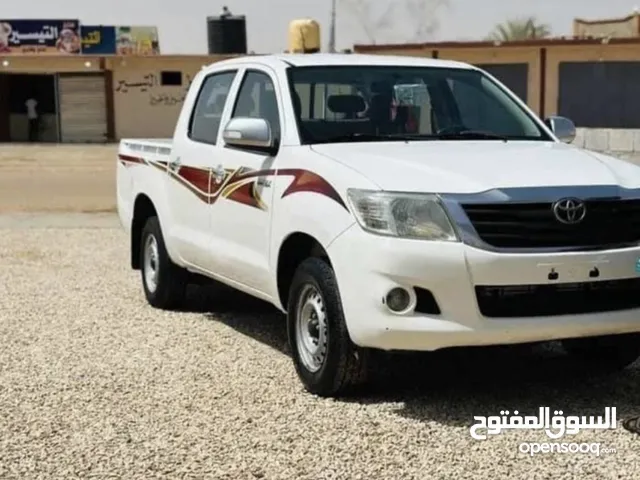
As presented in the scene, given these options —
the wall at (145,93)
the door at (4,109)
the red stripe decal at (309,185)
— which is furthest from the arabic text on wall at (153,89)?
the red stripe decal at (309,185)

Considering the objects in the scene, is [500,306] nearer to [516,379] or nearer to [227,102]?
[516,379]

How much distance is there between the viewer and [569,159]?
5902 millimetres

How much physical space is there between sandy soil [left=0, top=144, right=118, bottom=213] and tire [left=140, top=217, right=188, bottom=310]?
8592 mm

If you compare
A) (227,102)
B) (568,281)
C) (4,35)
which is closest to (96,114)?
(4,35)

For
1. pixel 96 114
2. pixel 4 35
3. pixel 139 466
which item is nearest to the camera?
pixel 139 466

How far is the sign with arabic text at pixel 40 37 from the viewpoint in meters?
48.4

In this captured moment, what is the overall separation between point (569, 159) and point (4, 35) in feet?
151

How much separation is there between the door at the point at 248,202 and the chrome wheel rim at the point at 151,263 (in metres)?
1.50

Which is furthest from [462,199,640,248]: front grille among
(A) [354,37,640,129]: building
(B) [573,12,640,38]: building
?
(B) [573,12,640,38]: building

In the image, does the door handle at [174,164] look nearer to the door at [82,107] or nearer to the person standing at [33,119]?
the door at [82,107]

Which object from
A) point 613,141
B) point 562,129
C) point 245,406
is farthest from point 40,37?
point 245,406

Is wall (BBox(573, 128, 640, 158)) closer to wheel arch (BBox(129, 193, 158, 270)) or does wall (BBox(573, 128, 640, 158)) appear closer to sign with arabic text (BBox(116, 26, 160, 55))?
wheel arch (BBox(129, 193, 158, 270))

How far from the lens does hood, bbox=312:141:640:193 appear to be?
530cm

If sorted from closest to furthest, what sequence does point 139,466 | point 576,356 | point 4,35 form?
point 139,466 < point 576,356 < point 4,35
